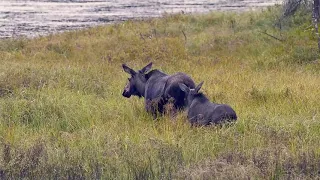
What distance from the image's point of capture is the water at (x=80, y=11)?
87.2 feet

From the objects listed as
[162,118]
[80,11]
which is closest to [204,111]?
[162,118]

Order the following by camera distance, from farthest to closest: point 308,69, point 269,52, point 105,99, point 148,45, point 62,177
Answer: point 148,45, point 269,52, point 308,69, point 105,99, point 62,177

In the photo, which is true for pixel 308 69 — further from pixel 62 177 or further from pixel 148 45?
pixel 62 177

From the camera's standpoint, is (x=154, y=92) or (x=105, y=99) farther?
(x=105, y=99)

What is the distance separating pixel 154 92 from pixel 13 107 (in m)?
2.17

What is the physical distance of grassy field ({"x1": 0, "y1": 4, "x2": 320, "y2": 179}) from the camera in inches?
271

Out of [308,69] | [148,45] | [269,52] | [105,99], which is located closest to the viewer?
[105,99]

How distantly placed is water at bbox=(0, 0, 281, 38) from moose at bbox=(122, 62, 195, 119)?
13.7 metres

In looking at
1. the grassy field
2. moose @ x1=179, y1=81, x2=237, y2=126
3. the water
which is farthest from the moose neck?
the water

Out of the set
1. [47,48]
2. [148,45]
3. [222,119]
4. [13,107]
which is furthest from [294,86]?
[47,48]

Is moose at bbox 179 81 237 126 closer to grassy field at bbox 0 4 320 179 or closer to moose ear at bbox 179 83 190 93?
moose ear at bbox 179 83 190 93

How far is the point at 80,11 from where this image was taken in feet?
109

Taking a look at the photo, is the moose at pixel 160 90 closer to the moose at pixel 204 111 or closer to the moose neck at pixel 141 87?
the moose neck at pixel 141 87

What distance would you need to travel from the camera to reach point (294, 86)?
38.5 ft
